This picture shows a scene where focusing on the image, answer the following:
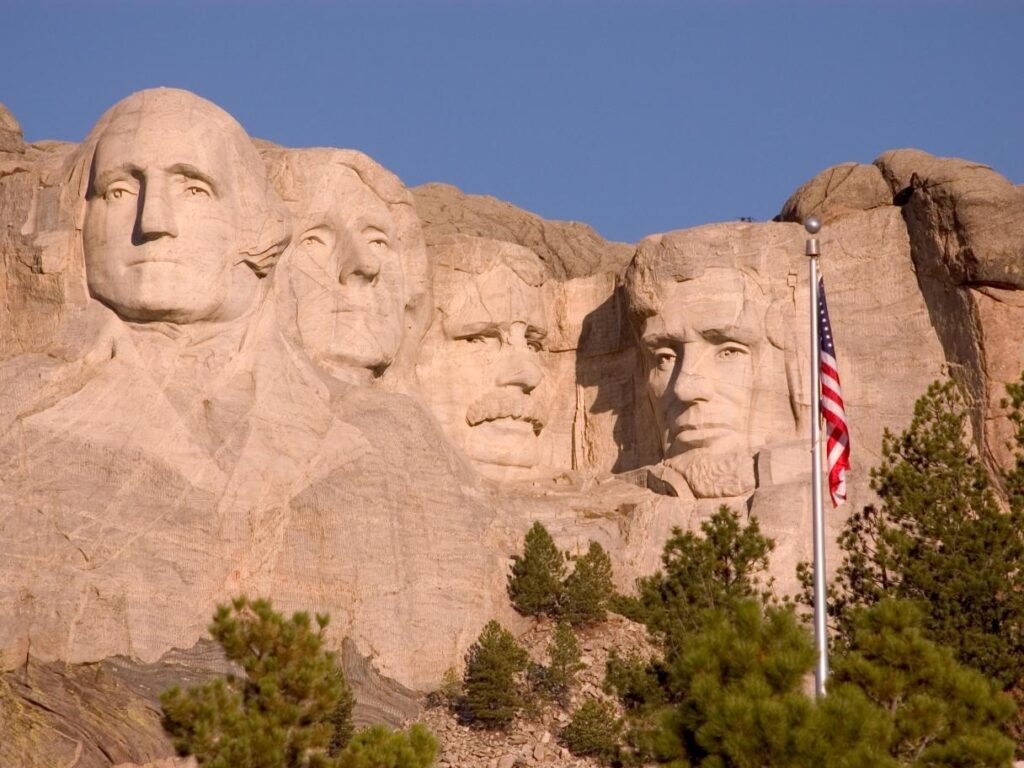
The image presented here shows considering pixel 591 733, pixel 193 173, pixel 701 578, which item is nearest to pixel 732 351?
pixel 591 733

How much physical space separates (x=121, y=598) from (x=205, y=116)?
18.2 feet

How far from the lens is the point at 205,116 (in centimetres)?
2803

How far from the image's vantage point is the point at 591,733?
26.0 meters

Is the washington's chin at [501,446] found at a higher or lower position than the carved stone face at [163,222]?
lower

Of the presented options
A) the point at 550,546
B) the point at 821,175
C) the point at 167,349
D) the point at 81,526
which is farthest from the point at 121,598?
the point at 821,175

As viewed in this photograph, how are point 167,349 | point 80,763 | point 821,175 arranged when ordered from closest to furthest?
point 80,763 → point 167,349 → point 821,175

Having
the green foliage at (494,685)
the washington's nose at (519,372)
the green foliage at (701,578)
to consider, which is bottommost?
the green foliage at (494,685)

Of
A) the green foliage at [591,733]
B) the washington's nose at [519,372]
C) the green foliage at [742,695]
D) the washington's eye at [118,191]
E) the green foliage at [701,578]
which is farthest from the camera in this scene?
the washington's nose at [519,372]

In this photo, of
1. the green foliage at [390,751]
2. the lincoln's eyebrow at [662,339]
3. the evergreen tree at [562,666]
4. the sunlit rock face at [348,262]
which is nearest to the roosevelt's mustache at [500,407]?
the sunlit rock face at [348,262]

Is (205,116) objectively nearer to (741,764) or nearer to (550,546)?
(550,546)

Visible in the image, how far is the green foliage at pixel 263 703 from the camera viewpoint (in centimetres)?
1970

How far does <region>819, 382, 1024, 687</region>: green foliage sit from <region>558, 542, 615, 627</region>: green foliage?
11.1 ft

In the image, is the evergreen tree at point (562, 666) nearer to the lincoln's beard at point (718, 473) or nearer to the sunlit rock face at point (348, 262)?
the lincoln's beard at point (718, 473)

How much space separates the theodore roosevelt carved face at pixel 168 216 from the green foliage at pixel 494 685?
457 centimetres
